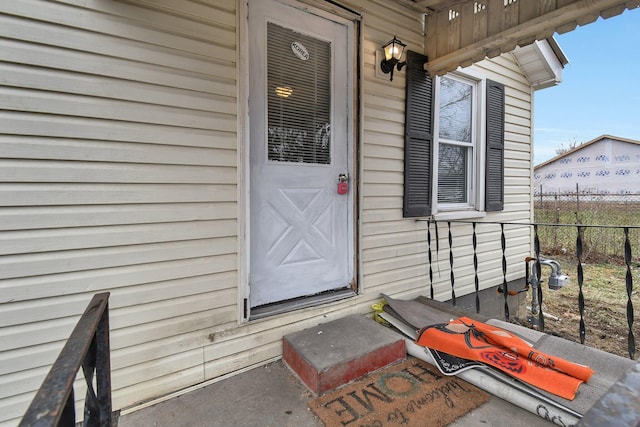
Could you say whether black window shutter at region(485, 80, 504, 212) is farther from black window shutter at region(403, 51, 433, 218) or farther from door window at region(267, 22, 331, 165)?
door window at region(267, 22, 331, 165)

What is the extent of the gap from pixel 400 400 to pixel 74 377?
4.97 feet

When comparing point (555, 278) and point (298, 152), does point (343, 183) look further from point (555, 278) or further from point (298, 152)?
point (555, 278)

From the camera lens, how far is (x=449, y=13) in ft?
9.04

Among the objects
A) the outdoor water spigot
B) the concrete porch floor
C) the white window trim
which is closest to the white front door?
the concrete porch floor

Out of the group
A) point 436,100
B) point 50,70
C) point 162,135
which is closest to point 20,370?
point 162,135

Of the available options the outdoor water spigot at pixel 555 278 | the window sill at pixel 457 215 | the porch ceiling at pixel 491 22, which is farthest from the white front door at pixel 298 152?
the outdoor water spigot at pixel 555 278

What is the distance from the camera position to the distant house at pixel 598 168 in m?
15.5

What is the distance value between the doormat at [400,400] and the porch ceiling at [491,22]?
2.41 m

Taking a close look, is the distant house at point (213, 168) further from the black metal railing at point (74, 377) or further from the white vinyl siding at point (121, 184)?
the black metal railing at point (74, 377)

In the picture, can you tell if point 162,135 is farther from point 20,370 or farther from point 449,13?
point 449,13

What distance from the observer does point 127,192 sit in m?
1.61

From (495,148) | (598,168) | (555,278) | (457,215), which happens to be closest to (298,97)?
(457,215)

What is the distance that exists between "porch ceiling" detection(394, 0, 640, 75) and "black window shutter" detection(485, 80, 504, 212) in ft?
3.88

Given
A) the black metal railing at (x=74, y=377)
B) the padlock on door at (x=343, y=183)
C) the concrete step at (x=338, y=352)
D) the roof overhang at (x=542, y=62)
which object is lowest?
the concrete step at (x=338, y=352)
